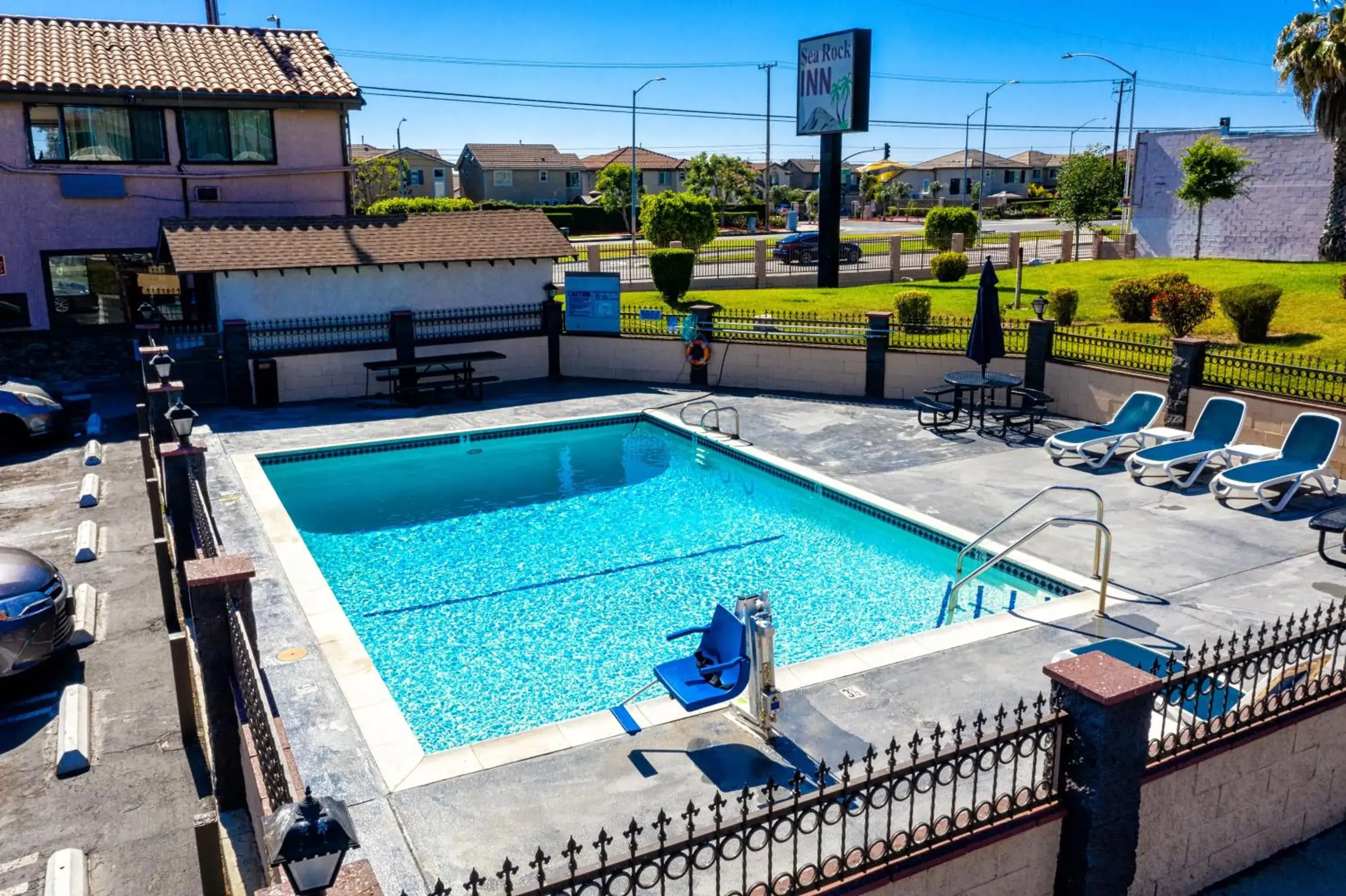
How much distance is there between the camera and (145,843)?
754 centimetres

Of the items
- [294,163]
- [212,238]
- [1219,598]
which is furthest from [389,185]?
[1219,598]

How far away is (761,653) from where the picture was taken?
795cm

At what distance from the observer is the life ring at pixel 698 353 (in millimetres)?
23000

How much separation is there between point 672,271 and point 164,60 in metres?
15.0

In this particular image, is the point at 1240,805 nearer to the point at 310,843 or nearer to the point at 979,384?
the point at 310,843

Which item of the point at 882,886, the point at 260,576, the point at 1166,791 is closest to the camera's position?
the point at 882,886

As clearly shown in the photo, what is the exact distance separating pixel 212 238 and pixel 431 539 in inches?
473

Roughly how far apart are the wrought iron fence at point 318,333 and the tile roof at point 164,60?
6832mm

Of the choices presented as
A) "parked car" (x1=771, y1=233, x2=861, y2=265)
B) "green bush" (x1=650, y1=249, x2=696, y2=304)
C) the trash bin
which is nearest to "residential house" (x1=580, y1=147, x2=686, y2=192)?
"parked car" (x1=771, y1=233, x2=861, y2=265)

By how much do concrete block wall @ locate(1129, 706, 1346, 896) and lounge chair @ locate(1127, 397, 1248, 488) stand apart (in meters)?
7.94

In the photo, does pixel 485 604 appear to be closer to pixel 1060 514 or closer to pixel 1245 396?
pixel 1060 514

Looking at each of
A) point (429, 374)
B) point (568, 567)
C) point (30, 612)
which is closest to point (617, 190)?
point (429, 374)

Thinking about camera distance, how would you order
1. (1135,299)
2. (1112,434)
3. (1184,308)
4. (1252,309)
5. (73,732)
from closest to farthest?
1. (73,732)
2. (1112,434)
3. (1252,309)
4. (1184,308)
5. (1135,299)

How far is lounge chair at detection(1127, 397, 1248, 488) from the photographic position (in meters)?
15.1
